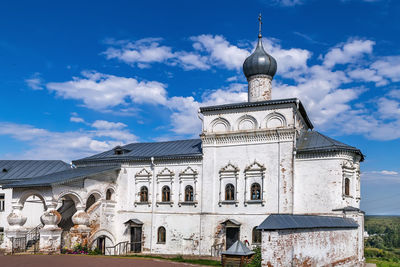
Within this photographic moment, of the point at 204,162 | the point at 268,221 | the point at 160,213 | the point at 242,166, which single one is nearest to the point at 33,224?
the point at 160,213

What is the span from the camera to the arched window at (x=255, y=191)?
A: 21.1 meters

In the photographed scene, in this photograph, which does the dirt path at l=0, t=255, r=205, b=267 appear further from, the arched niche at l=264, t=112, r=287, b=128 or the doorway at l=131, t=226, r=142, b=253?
the arched niche at l=264, t=112, r=287, b=128

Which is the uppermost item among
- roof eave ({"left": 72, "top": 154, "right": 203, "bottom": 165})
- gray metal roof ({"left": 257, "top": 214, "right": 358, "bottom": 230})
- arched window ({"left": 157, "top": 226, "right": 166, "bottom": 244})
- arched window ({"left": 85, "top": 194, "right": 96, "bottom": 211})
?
roof eave ({"left": 72, "top": 154, "right": 203, "bottom": 165})

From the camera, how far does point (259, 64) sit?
23031 millimetres

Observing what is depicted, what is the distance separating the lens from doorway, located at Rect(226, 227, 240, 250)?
21062 millimetres

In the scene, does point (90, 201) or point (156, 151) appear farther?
point (156, 151)

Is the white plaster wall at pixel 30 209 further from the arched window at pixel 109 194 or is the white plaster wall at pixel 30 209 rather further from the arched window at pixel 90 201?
the arched window at pixel 109 194

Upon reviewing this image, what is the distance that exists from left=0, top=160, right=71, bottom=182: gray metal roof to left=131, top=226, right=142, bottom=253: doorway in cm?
734

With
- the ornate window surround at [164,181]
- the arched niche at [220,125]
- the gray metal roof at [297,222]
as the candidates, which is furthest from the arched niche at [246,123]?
the gray metal roof at [297,222]

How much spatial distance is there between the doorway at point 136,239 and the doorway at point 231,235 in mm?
5221

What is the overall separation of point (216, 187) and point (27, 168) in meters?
13.6

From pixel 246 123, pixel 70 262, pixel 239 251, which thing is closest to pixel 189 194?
pixel 246 123

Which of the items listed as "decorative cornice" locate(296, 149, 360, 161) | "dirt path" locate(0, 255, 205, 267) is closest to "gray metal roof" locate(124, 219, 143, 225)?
"dirt path" locate(0, 255, 205, 267)

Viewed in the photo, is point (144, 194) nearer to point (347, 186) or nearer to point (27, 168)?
point (27, 168)
